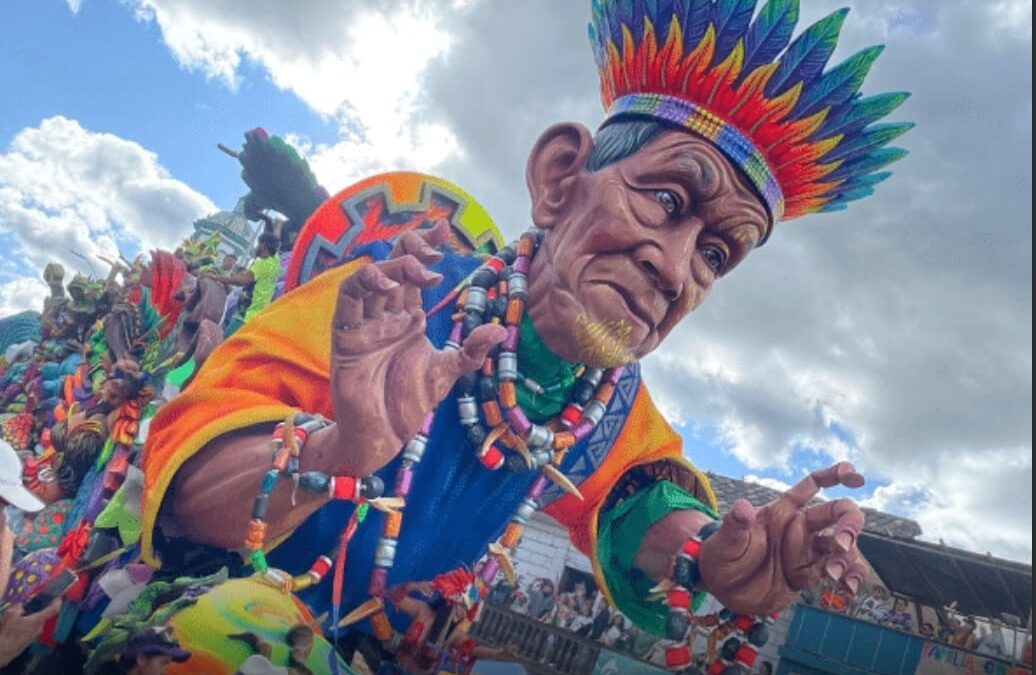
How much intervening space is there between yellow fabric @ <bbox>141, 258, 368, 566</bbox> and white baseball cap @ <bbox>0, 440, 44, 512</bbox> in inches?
8.1

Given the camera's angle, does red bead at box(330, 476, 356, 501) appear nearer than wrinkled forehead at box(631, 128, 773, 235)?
Yes

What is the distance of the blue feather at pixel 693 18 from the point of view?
154cm

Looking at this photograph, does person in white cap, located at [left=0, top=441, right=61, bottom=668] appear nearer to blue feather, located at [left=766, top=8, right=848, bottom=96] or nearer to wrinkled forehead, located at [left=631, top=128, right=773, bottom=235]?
wrinkled forehead, located at [left=631, top=128, right=773, bottom=235]

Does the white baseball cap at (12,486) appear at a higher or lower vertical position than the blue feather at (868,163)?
lower

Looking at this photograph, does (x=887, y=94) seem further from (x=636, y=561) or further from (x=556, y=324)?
(x=636, y=561)

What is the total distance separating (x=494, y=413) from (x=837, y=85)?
3.09 feet

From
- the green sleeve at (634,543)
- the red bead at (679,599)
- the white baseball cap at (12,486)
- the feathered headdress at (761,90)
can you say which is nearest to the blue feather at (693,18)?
the feathered headdress at (761,90)

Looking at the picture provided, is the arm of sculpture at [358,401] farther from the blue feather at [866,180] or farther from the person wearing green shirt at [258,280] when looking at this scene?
the blue feather at [866,180]

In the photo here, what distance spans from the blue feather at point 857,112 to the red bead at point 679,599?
3.26ft

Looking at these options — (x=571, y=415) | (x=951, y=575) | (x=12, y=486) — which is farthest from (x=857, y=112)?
(x=951, y=575)

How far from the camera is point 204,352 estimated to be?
201 centimetres

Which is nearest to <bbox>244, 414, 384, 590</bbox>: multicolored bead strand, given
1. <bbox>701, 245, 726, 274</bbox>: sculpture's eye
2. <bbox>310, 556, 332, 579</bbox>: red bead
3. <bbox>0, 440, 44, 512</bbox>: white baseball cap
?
<bbox>310, 556, 332, 579</bbox>: red bead

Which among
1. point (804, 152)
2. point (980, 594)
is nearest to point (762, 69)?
point (804, 152)

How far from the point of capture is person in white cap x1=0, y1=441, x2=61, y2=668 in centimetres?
146
